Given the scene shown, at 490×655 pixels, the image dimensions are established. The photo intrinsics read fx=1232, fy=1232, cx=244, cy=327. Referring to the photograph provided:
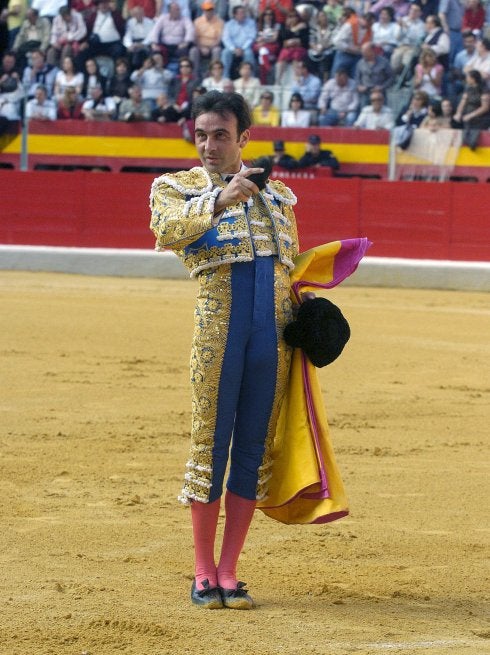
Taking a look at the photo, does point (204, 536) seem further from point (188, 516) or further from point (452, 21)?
point (452, 21)

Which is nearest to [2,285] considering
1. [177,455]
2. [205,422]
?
[177,455]

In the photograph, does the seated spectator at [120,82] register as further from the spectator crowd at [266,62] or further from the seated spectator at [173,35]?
the seated spectator at [173,35]

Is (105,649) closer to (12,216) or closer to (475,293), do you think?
(475,293)

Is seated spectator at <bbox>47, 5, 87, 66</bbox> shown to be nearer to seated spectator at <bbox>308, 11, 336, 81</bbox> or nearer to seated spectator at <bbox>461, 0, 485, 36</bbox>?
seated spectator at <bbox>308, 11, 336, 81</bbox>

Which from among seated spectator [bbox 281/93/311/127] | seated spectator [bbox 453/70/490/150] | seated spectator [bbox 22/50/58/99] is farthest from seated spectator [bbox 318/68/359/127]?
seated spectator [bbox 22/50/58/99]

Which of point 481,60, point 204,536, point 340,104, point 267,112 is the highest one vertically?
point 481,60

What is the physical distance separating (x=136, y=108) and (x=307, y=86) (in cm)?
196

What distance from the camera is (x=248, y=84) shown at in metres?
13.0

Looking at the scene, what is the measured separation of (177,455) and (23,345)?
3.09m

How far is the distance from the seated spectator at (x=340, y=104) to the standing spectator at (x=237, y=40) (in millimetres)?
1097

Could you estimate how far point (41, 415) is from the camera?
19.9 ft

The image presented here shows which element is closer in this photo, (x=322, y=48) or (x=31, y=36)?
(x=322, y=48)

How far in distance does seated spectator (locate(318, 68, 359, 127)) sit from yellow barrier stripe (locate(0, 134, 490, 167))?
0.84 feet

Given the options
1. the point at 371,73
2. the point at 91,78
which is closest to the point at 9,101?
the point at 91,78
